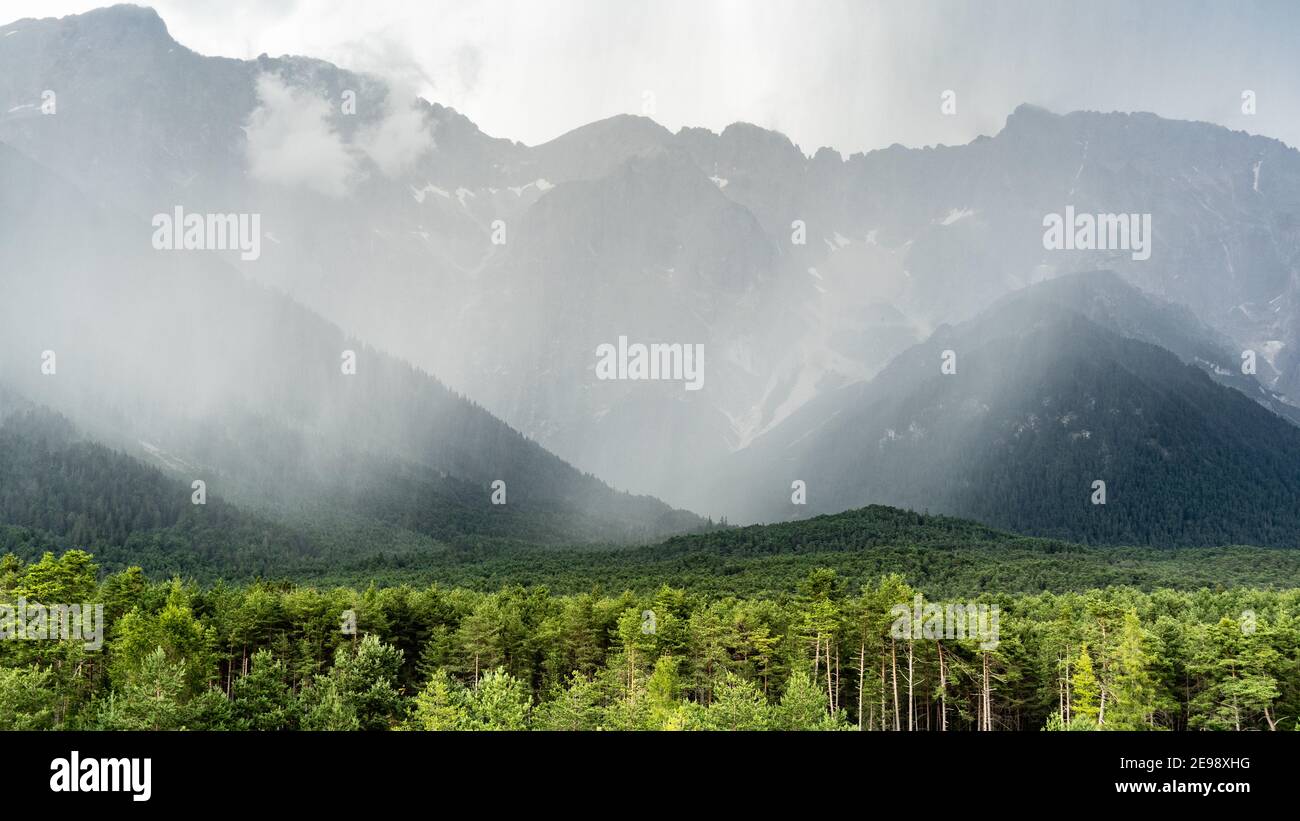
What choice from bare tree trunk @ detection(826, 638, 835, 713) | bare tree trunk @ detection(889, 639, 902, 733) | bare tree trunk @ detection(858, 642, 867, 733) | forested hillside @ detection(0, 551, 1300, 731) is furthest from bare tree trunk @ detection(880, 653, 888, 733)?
bare tree trunk @ detection(826, 638, 835, 713)

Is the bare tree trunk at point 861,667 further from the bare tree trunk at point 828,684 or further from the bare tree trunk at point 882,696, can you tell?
the bare tree trunk at point 828,684

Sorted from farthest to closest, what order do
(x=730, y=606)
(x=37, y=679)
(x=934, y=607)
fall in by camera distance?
(x=730, y=606)
(x=934, y=607)
(x=37, y=679)

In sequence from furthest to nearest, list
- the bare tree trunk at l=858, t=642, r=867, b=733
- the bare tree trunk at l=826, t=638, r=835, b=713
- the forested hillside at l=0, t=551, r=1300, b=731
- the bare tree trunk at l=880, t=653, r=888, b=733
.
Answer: the bare tree trunk at l=826, t=638, r=835, b=713 < the bare tree trunk at l=858, t=642, r=867, b=733 < the bare tree trunk at l=880, t=653, r=888, b=733 < the forested hillside at l=0, t=551, r=1300, b=731

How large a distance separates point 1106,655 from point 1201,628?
1731 cm

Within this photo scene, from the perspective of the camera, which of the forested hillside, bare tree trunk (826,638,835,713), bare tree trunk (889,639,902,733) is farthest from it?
bare tree trunk (826,638,835,713)

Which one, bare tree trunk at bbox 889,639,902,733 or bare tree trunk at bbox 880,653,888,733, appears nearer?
bare tree trunk at bbox 889,639,902,733

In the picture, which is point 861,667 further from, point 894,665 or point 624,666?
point 624,666

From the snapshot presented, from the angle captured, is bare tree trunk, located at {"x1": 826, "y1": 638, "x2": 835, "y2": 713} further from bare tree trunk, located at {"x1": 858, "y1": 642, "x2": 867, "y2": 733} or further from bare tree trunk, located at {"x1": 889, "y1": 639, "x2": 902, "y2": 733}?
bare tree trunk, located at {"x1": 889, "y1": 639, "x2": 902, "y2": 733}

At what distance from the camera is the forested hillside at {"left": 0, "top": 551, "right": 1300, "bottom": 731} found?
68250mm
